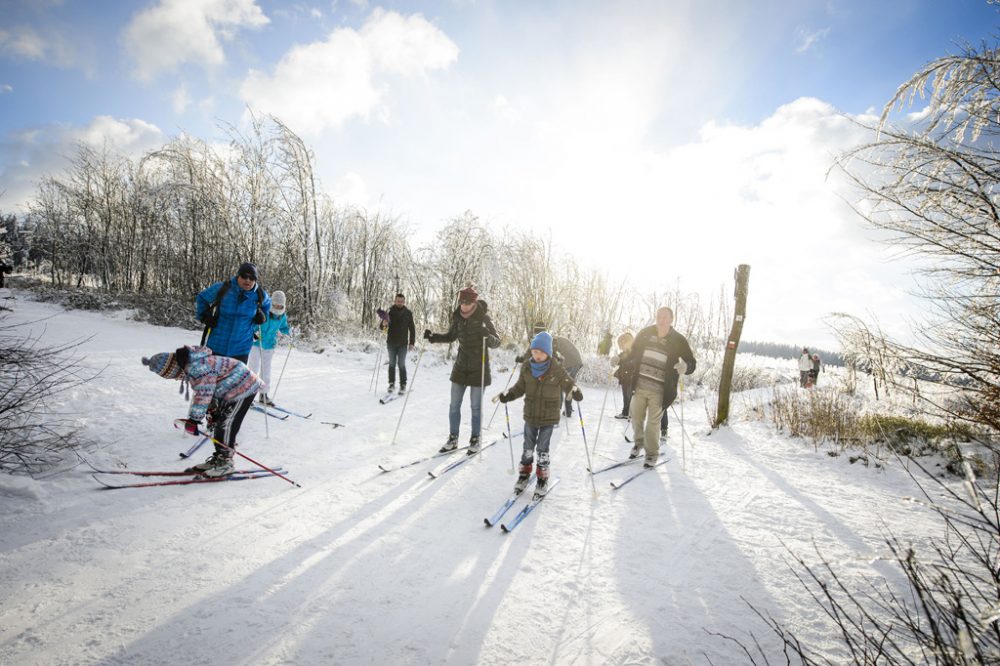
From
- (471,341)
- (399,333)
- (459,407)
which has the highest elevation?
(471,341)

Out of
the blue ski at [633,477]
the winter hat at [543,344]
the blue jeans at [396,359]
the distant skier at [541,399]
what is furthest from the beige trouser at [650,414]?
the blue jeans at [396,359]

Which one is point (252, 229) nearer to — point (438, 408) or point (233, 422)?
point (438, 408)

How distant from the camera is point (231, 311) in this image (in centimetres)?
510

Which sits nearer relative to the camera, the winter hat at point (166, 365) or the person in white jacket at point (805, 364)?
the winter hat at point (166, 365)

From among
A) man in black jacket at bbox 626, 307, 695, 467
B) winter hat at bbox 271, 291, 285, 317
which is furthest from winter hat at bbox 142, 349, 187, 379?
man in black jacket at bbox 626, 307, 695, 467

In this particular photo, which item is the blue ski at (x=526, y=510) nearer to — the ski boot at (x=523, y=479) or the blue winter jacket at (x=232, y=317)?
the ski boot at (x=523, y=479)

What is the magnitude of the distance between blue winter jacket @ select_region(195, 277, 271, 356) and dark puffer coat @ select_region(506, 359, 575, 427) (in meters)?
3.48

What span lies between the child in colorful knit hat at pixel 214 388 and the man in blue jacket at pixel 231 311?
0.83m

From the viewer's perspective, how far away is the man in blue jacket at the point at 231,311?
5.00 metres

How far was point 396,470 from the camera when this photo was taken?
5277 mm

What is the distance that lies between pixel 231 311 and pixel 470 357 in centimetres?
311

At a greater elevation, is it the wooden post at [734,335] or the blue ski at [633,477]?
the wooden post at [734,335]

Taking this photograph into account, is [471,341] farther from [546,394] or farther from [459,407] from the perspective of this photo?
[546,394]

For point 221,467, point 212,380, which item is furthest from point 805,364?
point 212,380
